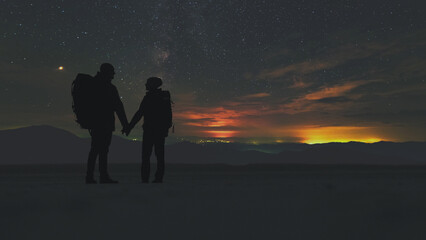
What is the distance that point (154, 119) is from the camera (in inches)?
223

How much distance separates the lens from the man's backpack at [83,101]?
5152 millimetres

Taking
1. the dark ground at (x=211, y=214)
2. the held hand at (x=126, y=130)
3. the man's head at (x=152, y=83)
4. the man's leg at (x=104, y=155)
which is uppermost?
the man's head at (x=152, y=83)

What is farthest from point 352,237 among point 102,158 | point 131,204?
point 102,158

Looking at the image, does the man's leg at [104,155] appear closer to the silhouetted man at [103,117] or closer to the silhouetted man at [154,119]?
the silhouetted man at [103,117]

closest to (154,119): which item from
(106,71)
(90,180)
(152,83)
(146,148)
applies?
(146,148)

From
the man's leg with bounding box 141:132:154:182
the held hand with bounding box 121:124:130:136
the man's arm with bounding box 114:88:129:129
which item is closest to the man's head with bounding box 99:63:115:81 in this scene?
the man's arm with bounding box 114:88:129:129

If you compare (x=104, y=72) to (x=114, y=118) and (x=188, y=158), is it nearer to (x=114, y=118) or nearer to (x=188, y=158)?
(x=114, y=118)

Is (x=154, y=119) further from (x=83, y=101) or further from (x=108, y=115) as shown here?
(x=83, y=101)

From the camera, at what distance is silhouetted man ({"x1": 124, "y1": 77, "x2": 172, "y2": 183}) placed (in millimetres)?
5648

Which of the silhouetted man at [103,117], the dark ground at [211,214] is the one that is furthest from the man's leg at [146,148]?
the dark ground at [211,214]

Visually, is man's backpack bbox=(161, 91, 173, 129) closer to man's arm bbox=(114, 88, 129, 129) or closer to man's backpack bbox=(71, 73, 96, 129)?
man's arm bbox=(114, 88, 129, 129)

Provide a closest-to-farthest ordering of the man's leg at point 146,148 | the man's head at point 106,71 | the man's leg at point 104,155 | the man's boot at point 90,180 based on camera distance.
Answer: the man's boot at point 90,180, the man's leg at point 104,155, the man's head at point 106,71, the man's leg at point 146,148

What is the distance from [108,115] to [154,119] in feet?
2.56

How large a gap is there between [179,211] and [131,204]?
0.46 metres
